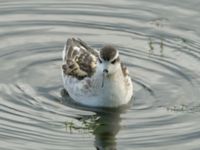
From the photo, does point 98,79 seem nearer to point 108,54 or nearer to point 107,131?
point 108,54

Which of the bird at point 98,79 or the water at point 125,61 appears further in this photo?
the bird at point 98,79

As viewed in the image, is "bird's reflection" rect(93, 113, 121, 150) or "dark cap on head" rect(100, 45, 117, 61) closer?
"bird's reflection" rect(93, 113, 121, 150)

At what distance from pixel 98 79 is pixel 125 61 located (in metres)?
1.65

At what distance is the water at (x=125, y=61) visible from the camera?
14.6 m

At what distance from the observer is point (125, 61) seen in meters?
17.4

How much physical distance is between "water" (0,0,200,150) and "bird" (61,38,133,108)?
23 centimetres

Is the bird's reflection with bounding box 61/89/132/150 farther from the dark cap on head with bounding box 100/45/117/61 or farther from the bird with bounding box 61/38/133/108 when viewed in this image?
the dark cap on head with bounding box 100/45/117/61

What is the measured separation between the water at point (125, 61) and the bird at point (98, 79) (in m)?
0.23

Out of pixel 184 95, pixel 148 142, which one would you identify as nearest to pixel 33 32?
pixel 184 95

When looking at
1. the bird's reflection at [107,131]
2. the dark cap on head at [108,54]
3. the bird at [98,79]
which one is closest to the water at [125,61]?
the bird's reflection at [107,131]

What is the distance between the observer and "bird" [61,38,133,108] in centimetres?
1530

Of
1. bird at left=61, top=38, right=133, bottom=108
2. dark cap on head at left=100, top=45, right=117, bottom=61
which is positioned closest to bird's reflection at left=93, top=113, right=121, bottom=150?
bird at left=61, top=38, right=133, bottom=108

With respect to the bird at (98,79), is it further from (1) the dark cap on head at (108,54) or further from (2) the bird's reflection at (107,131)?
(2) the bird's reflection at (107,131)

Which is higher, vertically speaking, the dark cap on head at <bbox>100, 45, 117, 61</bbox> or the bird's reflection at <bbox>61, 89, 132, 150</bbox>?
the dark cap on head at <bbox>100, 45, 117, 61</bbox>
